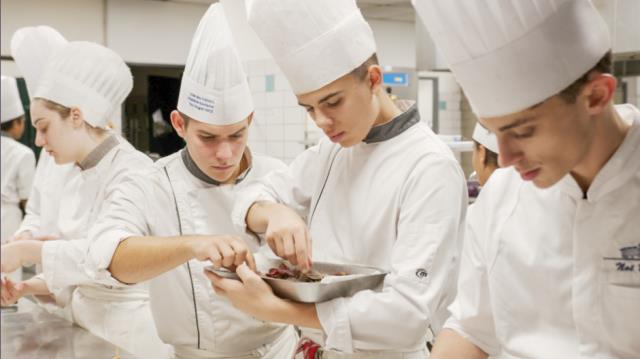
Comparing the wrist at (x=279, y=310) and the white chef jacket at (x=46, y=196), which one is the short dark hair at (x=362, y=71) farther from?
the white chef jacket at (x=46, y=196)

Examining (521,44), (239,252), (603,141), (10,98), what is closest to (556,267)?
(603,141)

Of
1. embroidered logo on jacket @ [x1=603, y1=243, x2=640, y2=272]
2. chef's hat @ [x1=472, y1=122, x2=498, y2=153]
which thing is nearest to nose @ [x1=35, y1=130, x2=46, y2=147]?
chef's hat @ [x1=472, y1=122, x2=498, y2=153]

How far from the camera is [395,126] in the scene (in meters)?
1.43

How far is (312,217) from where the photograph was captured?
1545mm

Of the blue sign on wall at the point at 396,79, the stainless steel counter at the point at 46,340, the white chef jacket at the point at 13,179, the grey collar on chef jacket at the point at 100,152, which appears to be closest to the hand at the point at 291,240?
the stainless steel counter at the point at 46,340

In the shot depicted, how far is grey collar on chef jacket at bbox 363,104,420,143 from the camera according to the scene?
1.43 metres

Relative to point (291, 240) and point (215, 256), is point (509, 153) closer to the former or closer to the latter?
point (291, 240)

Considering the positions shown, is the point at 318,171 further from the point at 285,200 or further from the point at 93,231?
the point at 93,231

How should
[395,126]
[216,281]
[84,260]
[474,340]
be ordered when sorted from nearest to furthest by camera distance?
[474,340] → [216,281] → [395,126] → [84,260]

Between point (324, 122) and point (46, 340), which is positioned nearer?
point (324, 122)

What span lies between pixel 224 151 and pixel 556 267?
0.86m

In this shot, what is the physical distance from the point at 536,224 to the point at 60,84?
1520 mm

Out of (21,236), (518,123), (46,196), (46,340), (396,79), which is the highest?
(518,123)

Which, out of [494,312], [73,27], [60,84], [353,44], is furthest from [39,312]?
[494,312]
